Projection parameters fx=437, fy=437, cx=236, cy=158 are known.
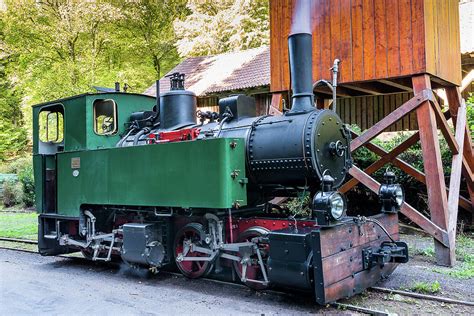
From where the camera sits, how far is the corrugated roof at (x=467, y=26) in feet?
34.9

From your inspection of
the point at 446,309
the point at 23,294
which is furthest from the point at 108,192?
the point at 446,309

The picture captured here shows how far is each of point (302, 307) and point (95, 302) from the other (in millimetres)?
2299

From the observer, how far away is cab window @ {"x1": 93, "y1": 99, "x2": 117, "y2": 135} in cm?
684

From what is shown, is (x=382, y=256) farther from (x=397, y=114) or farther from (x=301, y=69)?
(x=397, y=114)

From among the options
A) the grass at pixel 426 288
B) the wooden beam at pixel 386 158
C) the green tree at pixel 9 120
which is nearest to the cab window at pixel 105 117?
the wooden beam at pixel 386 158

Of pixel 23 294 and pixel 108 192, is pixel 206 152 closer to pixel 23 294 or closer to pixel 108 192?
pixel 108 192

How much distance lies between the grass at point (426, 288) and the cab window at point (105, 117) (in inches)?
188

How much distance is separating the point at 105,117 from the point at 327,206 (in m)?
4.32

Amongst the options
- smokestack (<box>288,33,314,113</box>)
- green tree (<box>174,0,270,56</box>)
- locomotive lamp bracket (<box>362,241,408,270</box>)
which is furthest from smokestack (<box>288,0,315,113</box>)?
green tree (<box>174,0,270,56</box>)

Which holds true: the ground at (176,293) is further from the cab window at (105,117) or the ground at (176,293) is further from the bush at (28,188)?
the bush at (28,188)

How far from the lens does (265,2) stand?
21172mm

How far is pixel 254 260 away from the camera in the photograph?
4.98 meters

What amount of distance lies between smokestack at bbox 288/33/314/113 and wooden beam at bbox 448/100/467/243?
301 centimetres

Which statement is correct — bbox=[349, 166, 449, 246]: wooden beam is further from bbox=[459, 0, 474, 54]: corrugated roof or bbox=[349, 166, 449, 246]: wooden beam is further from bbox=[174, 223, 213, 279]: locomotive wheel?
bbox=[459, 0, 474, 54]: corrugated roof
